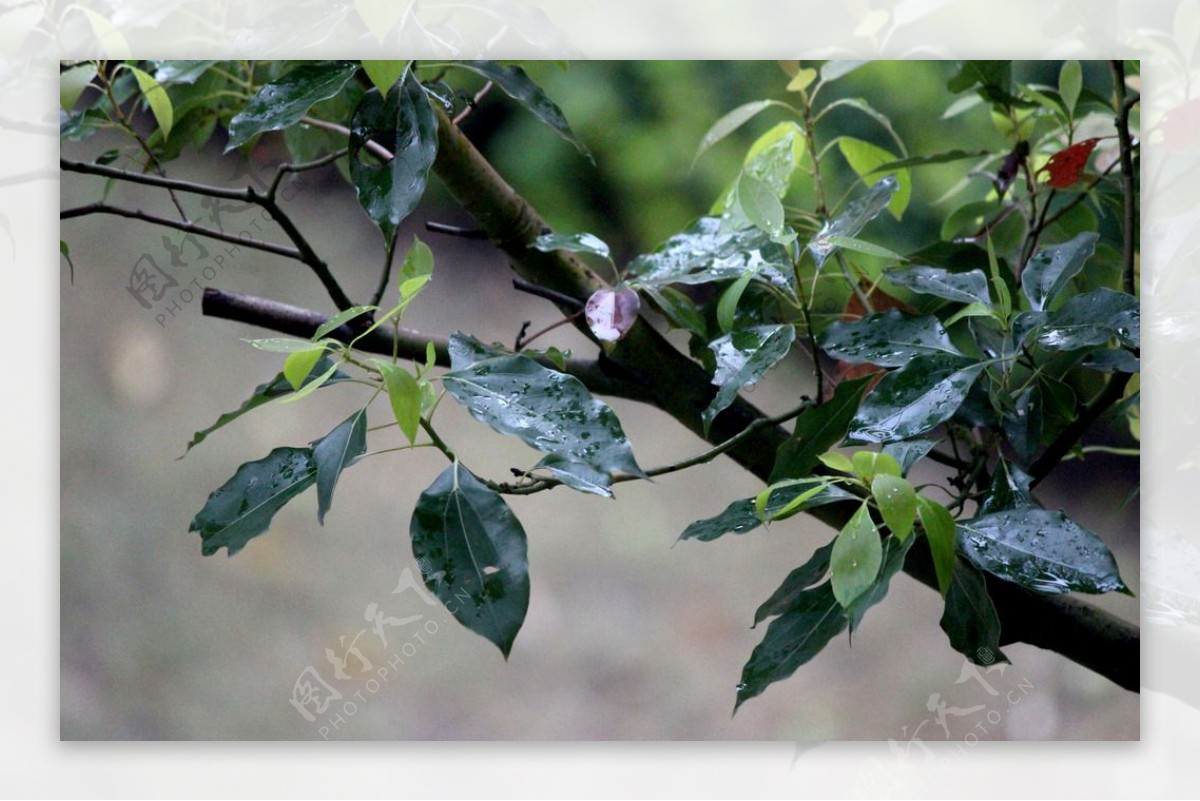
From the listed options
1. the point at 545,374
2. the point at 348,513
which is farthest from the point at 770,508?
the point at 348,513

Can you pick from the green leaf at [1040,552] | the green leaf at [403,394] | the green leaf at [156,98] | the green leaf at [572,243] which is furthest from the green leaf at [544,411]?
the green leaf at [156,98]

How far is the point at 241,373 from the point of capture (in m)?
1.02

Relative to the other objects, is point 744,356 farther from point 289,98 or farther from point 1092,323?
point 289,98

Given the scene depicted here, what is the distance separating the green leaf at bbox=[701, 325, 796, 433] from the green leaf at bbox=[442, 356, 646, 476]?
98mm

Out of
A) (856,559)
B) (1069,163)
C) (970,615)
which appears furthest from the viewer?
(1069,163)

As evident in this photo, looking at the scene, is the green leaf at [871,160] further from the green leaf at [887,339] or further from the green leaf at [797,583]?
the green leaf at [797,583]

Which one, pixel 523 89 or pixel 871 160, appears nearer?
pixel 523 89

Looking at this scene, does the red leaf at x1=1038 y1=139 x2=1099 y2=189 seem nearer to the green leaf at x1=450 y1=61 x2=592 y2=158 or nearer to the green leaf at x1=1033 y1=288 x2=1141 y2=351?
the green leaf at x1=1033 y1=288 x2=1141 y2=351

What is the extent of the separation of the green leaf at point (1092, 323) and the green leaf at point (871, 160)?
253 mm

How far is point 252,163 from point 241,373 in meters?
0.21

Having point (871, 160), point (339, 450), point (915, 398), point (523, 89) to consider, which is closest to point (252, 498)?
point (339, 450)

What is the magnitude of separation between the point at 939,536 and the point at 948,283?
0.23 m

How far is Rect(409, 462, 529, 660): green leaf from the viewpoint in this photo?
2.52 ft

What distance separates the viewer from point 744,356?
2.74 ft
